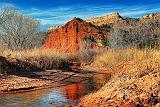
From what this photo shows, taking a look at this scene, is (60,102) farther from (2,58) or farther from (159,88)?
(2,58)

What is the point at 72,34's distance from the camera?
11038 centimetres

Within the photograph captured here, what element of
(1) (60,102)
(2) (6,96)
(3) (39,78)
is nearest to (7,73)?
(3) (39,78)

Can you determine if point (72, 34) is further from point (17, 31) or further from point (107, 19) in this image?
point (17, 31)

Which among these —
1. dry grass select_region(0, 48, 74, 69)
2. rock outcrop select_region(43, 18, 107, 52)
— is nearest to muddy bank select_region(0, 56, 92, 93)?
dry grass select_region(0, 48, 74, 69)

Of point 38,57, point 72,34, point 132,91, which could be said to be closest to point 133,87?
point 132,91

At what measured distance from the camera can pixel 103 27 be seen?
120 m

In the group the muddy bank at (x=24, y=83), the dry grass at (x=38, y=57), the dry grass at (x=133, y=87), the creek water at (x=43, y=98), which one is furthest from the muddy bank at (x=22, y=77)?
the dry grass at (x=133, y=87)

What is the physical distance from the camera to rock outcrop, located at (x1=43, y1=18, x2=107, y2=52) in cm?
10688

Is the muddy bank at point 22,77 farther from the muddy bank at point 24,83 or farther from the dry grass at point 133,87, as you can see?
the dry grass at point 133,87

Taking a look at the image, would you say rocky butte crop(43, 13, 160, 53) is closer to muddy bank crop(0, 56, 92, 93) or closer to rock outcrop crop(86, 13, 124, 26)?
rock outcrop crop(86, 13, 124, 26)

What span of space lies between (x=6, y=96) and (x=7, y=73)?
8477 mm

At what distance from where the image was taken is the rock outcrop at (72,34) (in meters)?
107

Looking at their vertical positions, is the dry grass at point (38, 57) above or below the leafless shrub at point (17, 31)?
below

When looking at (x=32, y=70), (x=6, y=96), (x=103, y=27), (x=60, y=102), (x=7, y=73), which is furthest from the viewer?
(x=103, y=27)
